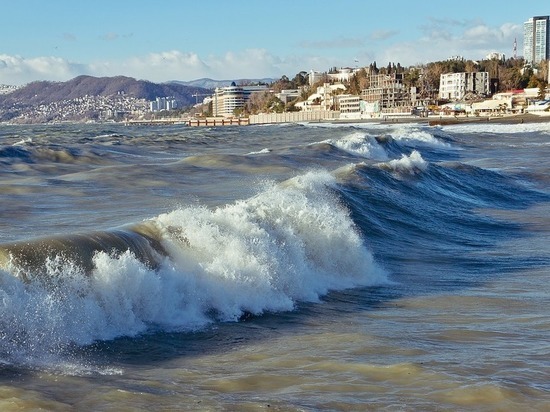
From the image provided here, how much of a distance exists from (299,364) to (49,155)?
32.7m

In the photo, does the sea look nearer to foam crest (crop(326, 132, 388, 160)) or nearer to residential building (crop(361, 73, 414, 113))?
foam crest (crop(326, 132, 388, 160))

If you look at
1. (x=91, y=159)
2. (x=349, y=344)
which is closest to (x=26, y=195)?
(x=349, y=344)

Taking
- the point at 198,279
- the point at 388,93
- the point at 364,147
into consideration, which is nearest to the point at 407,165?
the point at 364,147

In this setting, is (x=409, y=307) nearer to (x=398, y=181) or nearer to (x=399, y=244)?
(x=399, y=244)

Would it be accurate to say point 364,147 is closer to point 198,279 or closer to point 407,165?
point 407,165

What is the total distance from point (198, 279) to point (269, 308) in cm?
103

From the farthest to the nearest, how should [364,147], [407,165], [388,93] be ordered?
[388,93]
[364,147]
[407,165]

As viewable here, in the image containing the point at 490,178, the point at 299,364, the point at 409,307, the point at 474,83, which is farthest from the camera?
the point at 474,83

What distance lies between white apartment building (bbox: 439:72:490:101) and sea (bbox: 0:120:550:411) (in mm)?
162942

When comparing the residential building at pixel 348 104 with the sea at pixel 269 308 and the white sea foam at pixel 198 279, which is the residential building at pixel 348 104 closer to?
the sea at pixel 269 308

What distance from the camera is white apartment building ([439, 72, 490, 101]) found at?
177 meters

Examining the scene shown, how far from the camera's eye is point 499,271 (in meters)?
14.1

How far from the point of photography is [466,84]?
178 m

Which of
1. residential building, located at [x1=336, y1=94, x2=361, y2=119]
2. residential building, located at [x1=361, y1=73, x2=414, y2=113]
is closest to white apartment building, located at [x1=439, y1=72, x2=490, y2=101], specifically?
residential building, located at [x1=361, y1=73, x2=414, y2=113]
